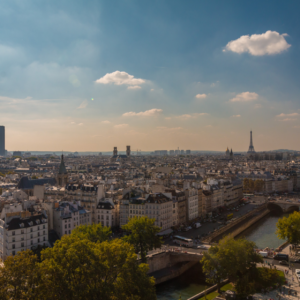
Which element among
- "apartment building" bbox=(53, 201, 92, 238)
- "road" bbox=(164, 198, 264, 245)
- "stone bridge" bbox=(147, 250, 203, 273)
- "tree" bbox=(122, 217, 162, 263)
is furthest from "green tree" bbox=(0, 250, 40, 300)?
"road" bbox=(164, 198, 264, 245)

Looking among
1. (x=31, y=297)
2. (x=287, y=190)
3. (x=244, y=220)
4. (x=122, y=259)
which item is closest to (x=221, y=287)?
(x=122, y=259)

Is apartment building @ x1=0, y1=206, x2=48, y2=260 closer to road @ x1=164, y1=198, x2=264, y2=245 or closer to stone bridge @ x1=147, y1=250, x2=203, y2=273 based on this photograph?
stone bridge @ x1=147, y1=250, x2=203, y2=273

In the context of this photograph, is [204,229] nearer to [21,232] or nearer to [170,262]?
[170,262]

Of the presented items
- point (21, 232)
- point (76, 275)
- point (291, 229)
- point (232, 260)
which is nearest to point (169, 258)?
point (232, 260)

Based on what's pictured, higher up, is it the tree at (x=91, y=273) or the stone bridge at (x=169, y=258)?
the tree at (x=91, y=273)

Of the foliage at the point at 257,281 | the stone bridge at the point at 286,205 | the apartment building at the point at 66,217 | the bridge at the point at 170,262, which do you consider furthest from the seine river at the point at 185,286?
the stone bridge at the point at 286,205

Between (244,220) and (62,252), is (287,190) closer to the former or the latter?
(244,220)

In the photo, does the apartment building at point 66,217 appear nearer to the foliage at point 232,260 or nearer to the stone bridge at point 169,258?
the stone bridge at point 169,258

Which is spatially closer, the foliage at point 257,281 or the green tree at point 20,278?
the green tree at point 20,278
